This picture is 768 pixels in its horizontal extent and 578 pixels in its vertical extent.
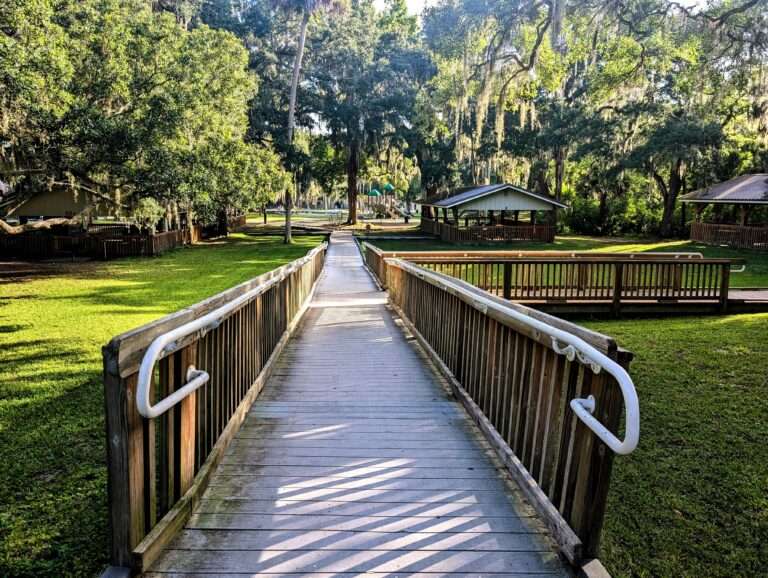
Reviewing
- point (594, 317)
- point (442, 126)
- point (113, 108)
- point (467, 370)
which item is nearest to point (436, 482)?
point (467, 370)

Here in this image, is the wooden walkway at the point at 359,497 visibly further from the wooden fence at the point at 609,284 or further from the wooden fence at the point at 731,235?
the wooden fence at the point at 731,235

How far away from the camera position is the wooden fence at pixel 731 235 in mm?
27450

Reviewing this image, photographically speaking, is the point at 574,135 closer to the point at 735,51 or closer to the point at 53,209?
the point at 735,51

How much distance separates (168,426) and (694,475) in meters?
3.55

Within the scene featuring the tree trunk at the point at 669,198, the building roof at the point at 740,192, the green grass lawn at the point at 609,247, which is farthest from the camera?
the tree trunk at the point at 669,198

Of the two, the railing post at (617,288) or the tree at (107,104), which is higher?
the tree at (107,104)

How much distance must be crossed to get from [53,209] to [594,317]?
25510 mm

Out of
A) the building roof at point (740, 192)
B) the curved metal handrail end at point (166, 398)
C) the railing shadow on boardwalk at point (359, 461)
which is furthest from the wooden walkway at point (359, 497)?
the building roof at point (740, 192)

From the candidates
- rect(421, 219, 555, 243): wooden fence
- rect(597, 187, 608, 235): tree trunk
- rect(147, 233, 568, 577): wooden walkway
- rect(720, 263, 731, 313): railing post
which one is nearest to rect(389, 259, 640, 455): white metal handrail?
rect(147, 233, 568, 577): wooden walkway

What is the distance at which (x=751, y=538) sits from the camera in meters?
3.44

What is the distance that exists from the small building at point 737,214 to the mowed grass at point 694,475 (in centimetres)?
2341

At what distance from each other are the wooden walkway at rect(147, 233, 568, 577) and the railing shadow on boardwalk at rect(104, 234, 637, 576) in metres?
0.01

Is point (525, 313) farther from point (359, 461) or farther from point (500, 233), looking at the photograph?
point (500, 233)

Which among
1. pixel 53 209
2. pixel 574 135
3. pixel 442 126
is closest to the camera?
pixel 53 209
